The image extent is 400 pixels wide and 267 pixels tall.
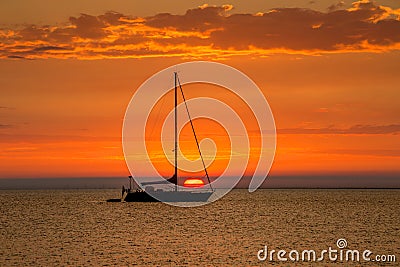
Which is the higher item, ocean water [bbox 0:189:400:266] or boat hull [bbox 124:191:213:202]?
boat hull [bbox 124:191:213:202]

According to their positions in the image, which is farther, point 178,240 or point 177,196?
point 177,196

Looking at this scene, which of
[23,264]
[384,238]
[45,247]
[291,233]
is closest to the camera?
[23,264]

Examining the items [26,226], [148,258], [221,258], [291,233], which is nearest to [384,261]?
[221,258]

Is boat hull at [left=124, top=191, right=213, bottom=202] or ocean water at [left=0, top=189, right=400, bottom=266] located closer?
ocean water at [left=0, top=189, right=400, bottom=266]

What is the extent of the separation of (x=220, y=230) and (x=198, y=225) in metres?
13.0

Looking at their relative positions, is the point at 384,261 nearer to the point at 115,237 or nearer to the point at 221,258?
the point at 221,258

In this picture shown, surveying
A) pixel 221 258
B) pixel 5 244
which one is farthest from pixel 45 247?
pixel 221 258

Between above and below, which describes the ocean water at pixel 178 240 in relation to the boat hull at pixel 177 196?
below

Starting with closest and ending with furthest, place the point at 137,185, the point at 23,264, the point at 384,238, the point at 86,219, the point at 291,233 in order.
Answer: the point at 23,264
the point at 384,238
the point at 291,233
the point at 86,219
the point at 137,185

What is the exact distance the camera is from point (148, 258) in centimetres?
7262

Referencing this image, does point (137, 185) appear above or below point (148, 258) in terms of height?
above

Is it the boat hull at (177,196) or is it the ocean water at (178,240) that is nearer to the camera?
the ocean water at (178,240)

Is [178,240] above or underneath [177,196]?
underneath

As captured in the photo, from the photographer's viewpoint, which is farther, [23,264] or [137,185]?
[137,185]
